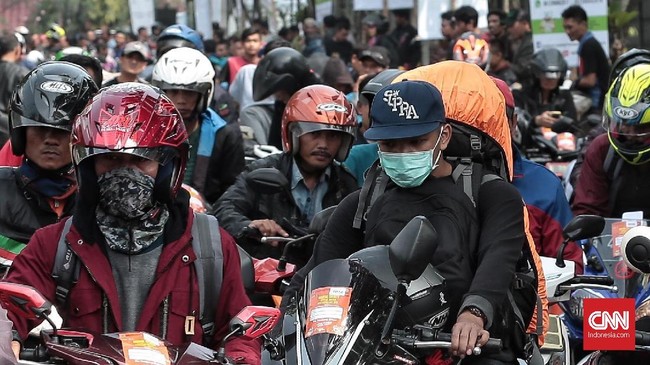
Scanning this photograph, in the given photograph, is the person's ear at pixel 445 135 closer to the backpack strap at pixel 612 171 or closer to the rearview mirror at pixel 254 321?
the rearview mirror at pixel 254 321

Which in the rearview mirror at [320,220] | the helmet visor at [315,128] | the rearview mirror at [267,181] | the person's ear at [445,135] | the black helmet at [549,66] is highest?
the person's ear at [445,135]

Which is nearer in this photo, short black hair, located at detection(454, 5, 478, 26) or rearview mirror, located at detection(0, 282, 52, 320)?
rearview mirror, located at detection(0, 282, 52, 320)

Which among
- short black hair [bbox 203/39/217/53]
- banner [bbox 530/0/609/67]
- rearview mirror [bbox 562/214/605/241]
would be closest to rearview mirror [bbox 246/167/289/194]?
rearview mirror [bbox 562/214/605/241]

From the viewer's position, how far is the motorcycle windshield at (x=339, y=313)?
5.12m

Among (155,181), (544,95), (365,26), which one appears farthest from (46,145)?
Answer: (365,26)

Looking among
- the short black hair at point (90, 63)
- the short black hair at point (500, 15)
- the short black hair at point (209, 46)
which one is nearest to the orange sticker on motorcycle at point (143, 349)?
the short black hair at point (90, 63)

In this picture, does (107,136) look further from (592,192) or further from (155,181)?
(592,192)

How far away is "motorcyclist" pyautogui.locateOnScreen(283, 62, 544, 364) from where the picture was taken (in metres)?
6.11

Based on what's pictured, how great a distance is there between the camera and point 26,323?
17.6ft

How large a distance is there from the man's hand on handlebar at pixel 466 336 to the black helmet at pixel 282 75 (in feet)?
26.2

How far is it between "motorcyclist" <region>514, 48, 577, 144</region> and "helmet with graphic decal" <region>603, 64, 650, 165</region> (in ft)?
23.6

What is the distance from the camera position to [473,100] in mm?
7020

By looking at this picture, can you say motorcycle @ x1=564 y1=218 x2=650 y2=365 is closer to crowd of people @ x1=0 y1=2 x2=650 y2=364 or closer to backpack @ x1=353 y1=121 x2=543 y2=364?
crowd of people @ x1=0 y1=2 x2=650 y2=364

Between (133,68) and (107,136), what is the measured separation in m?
10.4
